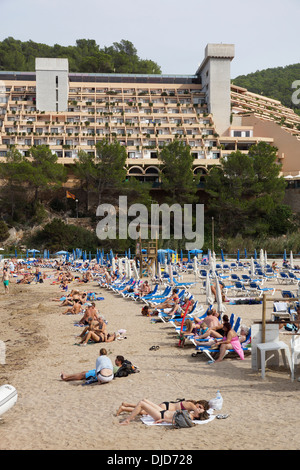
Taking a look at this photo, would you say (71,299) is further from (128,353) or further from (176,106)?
(176,106)

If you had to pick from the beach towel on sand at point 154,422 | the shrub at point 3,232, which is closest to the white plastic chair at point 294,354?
the beach towel on sand at point 154,422

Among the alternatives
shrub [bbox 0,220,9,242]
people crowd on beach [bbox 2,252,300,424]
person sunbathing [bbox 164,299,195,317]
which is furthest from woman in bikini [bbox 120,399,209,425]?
shrub [bbox 0,220,9,242]

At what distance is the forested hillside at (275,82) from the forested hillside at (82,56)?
21.8m

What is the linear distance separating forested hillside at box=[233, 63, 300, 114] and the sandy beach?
9350 cm

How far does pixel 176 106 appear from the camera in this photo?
6762cm

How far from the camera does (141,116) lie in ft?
213

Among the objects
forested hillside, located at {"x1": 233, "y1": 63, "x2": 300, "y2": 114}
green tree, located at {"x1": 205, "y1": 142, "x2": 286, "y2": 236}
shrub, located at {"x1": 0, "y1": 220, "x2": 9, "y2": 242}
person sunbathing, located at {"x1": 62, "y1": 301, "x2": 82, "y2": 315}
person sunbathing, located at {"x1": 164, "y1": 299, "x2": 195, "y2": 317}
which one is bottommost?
person sunbathing, located at {"x1": 62, "y1": 301, "x2": 82, "y2": 315}

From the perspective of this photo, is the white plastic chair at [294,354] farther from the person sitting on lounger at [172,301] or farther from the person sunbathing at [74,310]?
the person sunbathing at [74,310]

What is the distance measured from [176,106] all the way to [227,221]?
76.4ft

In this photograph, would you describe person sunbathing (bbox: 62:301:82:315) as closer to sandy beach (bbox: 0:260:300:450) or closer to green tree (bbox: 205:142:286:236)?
sandy beach (bbox: 0:260:300:450)

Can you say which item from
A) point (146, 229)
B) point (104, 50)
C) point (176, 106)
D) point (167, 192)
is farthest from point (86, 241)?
point (104, 50)

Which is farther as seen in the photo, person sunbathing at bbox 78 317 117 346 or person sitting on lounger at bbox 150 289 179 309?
person sitting on lounger at bbox 150 289 179 309

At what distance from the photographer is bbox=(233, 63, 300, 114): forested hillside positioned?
100188mm

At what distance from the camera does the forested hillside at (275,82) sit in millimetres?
100188
